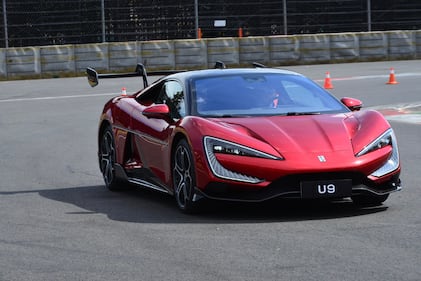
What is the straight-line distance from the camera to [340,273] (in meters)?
6.16

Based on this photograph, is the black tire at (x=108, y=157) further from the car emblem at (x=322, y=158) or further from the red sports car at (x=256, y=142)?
the car emblem at (x=322, y=158)

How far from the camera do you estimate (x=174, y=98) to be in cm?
970

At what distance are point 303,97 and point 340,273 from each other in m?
3.47

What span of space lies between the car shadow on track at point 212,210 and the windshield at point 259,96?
778 mm

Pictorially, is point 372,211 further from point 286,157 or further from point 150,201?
point 150,201

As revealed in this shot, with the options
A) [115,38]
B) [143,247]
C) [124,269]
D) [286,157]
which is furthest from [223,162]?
[115,38]

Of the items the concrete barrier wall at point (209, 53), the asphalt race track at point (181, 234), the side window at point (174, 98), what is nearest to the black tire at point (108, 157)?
the asphalt race track at point (181, 234)

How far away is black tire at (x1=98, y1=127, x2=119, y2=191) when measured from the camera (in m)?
10.7

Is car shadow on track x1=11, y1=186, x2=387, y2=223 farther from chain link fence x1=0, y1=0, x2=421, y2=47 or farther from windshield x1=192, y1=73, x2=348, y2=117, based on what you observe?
chain link fence x1=0, y1=0, x2=421, y2=47

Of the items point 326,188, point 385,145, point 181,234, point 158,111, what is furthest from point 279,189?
point 158,111

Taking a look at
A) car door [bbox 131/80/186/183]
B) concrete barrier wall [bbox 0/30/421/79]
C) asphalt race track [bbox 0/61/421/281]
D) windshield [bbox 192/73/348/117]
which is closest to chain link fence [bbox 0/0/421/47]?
concrete barrier wall [bbox 0/30/421/79]

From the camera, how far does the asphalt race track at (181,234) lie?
6391mm

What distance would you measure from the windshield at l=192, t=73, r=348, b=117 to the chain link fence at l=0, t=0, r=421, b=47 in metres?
24.0

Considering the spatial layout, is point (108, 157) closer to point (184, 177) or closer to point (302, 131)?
point (184, 177)
